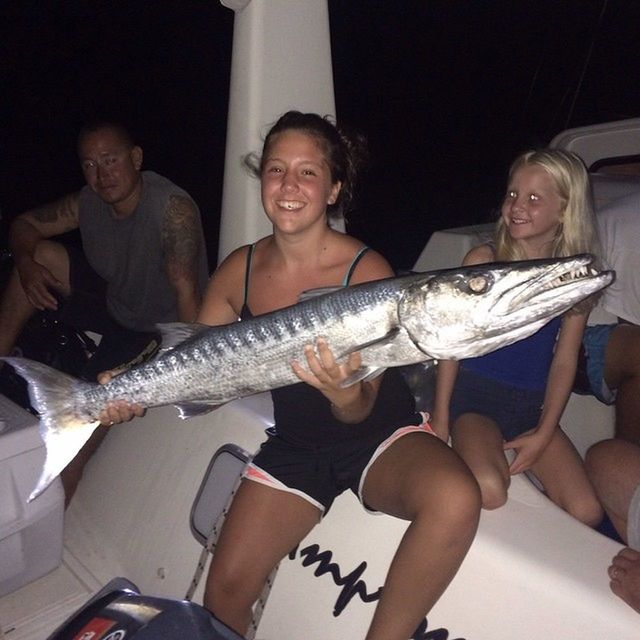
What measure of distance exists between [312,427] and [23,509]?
1.54 m

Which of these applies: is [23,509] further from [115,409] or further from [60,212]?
[60,212]

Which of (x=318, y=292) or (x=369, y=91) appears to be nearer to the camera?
(x=318, y=292)

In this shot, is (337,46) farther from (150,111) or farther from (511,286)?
(511,286)

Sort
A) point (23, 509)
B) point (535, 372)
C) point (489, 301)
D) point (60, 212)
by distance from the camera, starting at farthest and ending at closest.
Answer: point (60, 212) < point (535, 372) < point (23, 509) < point (489, 301)

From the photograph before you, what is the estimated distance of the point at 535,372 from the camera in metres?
3.25

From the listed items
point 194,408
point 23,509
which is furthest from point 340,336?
point 23,509

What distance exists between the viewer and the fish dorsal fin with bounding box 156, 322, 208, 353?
262 centimetres

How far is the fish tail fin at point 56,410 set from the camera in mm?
2518

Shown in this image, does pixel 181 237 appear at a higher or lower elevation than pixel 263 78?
lower

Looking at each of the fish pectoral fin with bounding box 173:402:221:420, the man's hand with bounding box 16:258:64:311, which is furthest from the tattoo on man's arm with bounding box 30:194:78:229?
the fish pectoral fin with bounding box 173:402:221:420

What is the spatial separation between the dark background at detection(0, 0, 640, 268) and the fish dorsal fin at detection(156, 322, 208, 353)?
46.6 feet

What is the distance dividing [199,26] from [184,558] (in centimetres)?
4077

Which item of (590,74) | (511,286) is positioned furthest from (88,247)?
(590,74)

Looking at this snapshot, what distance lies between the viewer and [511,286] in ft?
6.73
